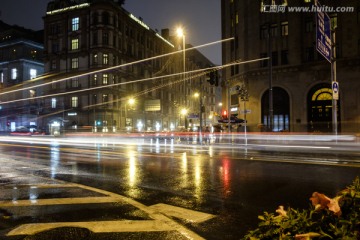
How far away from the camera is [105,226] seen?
203 inches

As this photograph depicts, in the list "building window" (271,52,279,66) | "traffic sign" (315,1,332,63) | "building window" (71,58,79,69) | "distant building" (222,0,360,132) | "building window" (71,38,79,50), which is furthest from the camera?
"building window" (71,38,79,50)

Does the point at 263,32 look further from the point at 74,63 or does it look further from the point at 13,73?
the point at 13,73

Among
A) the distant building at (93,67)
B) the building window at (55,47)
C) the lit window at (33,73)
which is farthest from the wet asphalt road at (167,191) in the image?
the lit window at (33,73)

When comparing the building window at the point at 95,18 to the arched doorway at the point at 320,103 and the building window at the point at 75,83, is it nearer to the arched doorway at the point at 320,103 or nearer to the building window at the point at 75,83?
the building window at the point at 75,83

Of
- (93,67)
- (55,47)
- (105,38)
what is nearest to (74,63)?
(93,67)

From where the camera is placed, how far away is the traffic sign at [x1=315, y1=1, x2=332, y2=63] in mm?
16594

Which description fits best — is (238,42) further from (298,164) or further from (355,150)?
(298,164)

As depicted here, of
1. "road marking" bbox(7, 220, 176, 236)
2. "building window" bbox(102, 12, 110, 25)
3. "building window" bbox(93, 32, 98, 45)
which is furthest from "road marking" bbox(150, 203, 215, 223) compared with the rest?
"building window" bbox(102, 12, 110, 25)

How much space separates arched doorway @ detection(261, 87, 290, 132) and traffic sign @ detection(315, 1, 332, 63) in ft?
60.4

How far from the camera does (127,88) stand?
64188 millimetres

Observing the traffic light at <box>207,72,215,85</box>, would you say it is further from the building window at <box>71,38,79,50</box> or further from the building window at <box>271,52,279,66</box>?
the building window at <box>71,38,79,50</box>

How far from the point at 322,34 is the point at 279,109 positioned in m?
20.2

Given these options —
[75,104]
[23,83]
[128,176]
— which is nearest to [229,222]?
[128,176]

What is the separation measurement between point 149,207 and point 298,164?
790 centimetres
